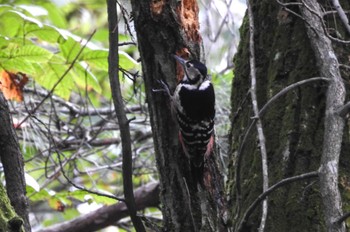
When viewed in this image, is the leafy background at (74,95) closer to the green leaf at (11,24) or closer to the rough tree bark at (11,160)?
the green leaf at (11,24)

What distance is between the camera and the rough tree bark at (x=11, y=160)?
2.17 m

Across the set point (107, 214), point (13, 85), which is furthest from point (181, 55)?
point (107, 214)

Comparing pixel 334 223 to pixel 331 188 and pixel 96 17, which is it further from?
pixel 96 17

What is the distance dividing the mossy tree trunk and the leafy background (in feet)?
1.55

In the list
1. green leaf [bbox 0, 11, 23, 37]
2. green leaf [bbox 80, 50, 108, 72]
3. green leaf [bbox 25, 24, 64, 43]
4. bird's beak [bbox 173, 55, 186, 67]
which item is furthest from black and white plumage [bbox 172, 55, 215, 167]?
green leaf [bbox 0, 11, 23, 37]

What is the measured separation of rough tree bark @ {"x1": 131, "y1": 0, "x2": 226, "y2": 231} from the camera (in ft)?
7.00

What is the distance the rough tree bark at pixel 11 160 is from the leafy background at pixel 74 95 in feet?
0.51

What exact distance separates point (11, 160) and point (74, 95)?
3.40 m

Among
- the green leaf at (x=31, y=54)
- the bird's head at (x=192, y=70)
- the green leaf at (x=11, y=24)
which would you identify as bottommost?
the bird's head at (x=192, y=70)

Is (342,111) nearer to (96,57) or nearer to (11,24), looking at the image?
(96,57)

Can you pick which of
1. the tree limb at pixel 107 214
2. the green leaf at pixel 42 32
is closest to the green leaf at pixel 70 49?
the green leaf at pixel 42 32

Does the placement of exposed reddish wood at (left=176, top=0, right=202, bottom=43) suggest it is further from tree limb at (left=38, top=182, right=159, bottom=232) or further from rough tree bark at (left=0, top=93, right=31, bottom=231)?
tree limb at (left=38, top=182, right=159, bottom=232)

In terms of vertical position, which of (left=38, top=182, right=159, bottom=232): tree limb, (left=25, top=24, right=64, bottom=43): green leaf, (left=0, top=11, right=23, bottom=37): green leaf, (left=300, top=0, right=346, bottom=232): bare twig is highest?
(left=0, top=11, right=23, bottom=37): green leaf

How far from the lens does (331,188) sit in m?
1.63
